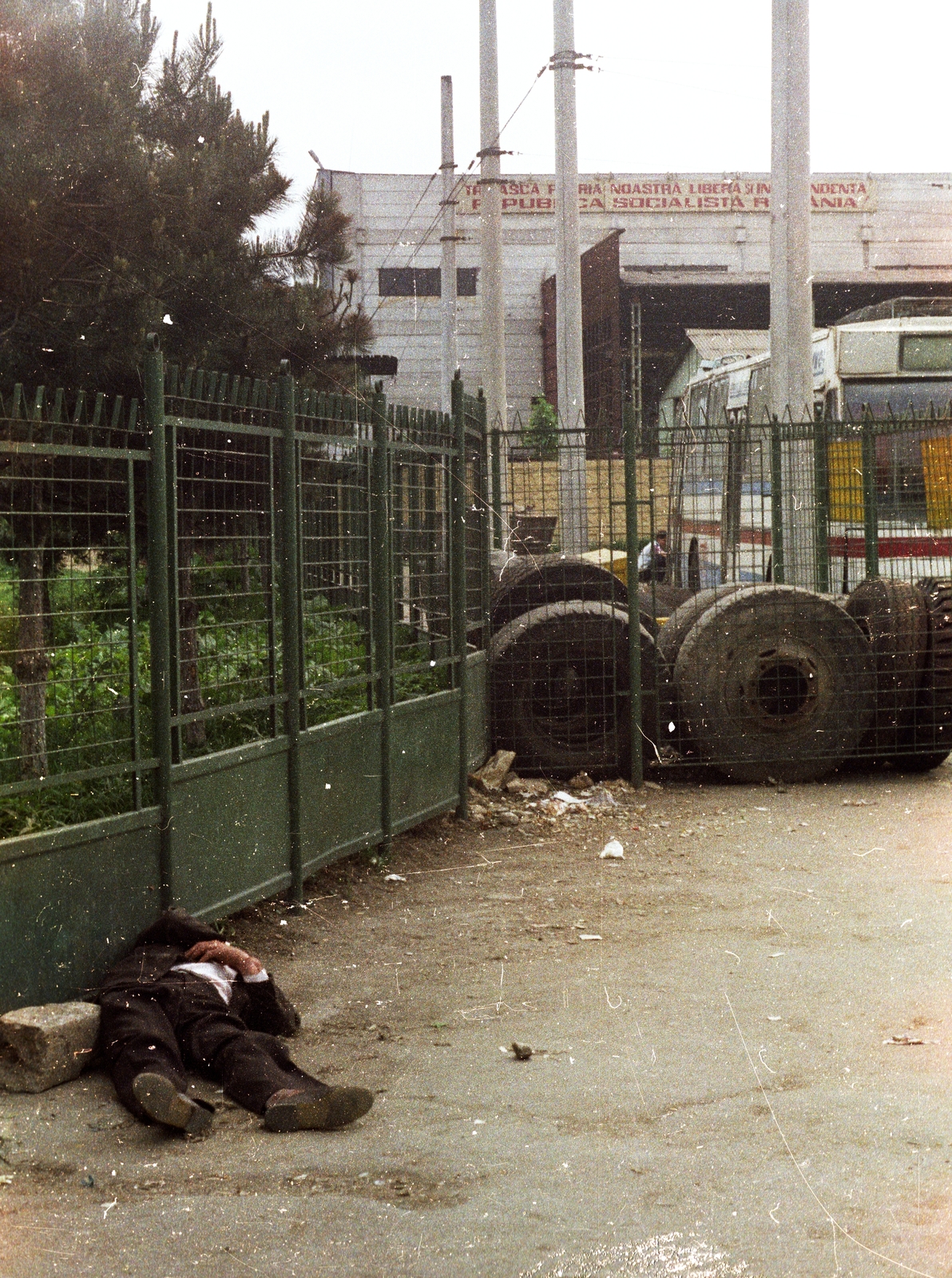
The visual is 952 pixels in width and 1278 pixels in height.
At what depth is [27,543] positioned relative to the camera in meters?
6.57

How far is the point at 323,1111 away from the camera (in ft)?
15.2

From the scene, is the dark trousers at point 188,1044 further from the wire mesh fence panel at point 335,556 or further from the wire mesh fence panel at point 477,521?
the wire mesh fence panel at point 477,521

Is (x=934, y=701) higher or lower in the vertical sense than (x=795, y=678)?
lower

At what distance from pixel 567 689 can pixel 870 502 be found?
2.88 metres

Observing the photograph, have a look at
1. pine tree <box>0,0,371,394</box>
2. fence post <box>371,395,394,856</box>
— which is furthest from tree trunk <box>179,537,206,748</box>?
pine tree <box>0,0,371,394</box>

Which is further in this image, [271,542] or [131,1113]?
[271,542]

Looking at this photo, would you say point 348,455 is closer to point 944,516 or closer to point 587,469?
point 587,469

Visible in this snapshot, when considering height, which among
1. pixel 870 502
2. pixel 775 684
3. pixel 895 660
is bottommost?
pixel 775 684

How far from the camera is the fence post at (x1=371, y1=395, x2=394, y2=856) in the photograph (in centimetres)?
840

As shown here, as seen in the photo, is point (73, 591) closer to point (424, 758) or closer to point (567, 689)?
point (424, 758)

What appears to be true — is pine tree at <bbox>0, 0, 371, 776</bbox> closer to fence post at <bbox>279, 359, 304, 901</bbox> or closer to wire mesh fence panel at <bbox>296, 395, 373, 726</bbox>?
wire mesh fence panel at <bbox>296, 395, 373, 726</bbox>

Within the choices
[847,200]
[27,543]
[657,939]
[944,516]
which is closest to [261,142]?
[944,516]

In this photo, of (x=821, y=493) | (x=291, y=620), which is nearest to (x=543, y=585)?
(x=821, y=493)

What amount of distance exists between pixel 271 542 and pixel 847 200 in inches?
1746
